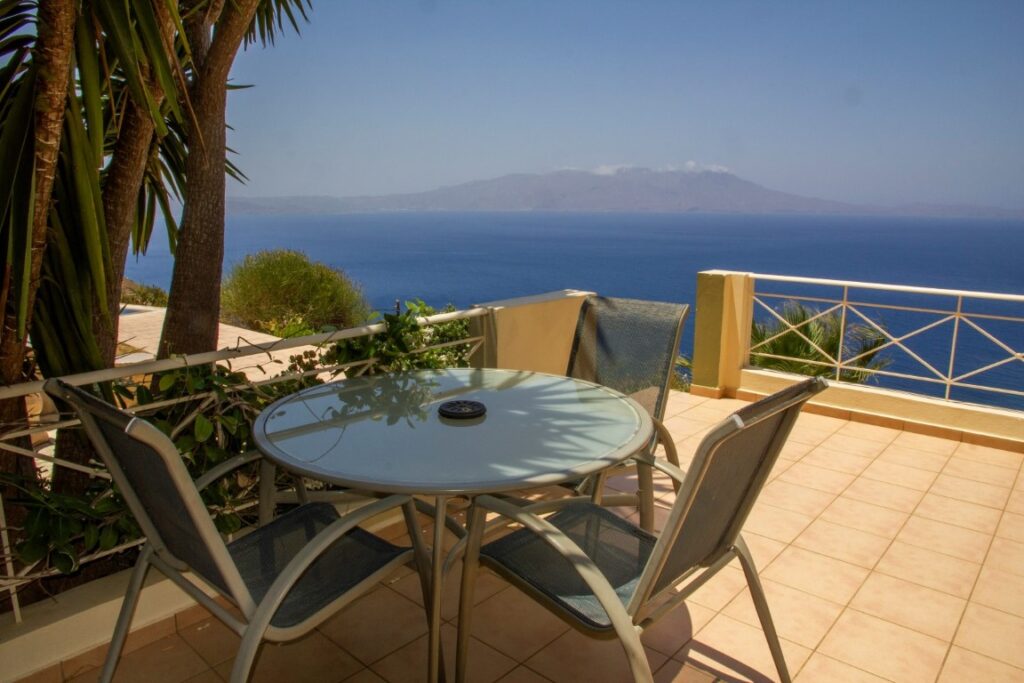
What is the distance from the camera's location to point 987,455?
13.1ft

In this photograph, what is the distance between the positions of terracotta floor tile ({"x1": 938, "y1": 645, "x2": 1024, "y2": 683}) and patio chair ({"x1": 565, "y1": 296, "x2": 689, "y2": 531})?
3.22ft

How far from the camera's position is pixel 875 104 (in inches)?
2717

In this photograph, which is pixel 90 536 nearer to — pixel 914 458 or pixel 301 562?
pixel 301 562

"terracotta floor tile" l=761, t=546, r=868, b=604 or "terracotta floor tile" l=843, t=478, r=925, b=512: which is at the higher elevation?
"terracotta floor tile" l=761, t=546, r=868, b=604

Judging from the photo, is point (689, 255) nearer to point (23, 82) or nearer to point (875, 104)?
point (875, 104)

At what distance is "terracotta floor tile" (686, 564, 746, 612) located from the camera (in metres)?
2.49

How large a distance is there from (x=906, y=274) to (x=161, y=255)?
7459cm

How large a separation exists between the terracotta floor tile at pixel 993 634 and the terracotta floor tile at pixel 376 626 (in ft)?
5.81

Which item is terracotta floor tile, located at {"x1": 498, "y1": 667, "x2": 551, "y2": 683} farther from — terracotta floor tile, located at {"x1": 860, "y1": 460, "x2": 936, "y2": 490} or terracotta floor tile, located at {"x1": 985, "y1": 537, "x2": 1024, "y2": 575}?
terracotta floor tile, located at {"x1": 860, "y1": 460, "x2": 936, "y2": 490}

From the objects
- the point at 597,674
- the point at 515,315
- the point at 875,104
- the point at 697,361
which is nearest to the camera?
the point at 597,674

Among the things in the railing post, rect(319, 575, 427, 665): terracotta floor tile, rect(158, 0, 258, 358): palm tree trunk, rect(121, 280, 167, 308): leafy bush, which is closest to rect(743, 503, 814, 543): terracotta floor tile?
rect(319, 575, 427, 665): terracotta floor tile

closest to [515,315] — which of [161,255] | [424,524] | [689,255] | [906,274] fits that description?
[424,524]

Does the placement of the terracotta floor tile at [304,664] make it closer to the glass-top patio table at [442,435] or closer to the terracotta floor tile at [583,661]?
the glass-top patio table at [442,435]

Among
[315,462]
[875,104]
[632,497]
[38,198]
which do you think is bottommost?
[632,497]
